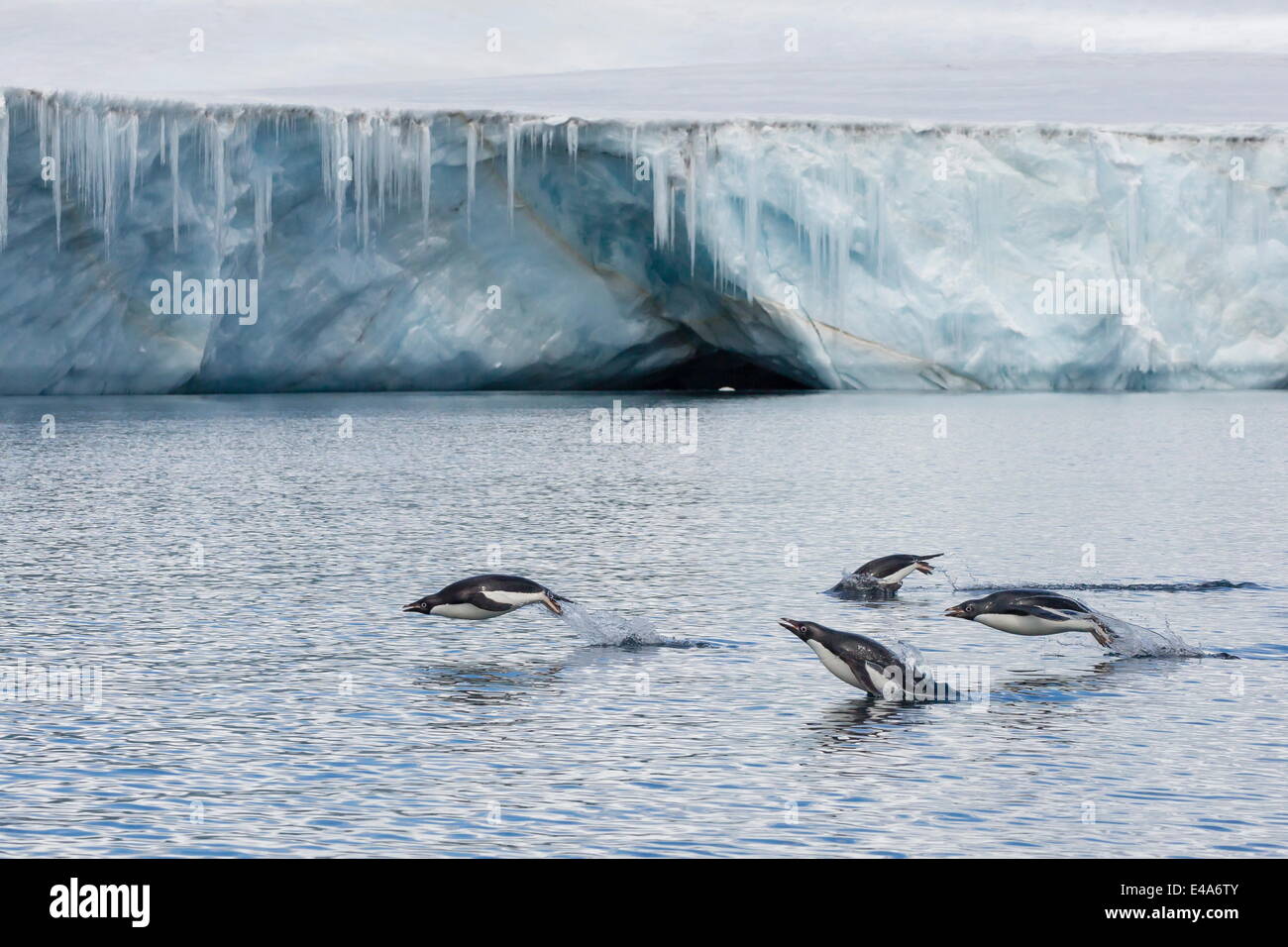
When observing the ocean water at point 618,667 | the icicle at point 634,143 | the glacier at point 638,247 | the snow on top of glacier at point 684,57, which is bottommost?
→ the ocean water at point 618,667

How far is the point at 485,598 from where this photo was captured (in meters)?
11.7

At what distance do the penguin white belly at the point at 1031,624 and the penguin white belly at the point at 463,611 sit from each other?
10.1ft

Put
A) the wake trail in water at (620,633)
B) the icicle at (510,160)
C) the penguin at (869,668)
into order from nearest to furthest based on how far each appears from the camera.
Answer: the penguin at (869,668)
the wake trail in water at (620,633)
the icicle at (510,160)

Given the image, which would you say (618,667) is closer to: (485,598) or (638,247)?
(485,598)

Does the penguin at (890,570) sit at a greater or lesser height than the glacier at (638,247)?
lesser

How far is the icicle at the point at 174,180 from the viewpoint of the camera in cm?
3212

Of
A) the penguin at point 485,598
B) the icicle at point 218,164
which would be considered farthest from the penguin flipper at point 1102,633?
the icicle at point 218,164

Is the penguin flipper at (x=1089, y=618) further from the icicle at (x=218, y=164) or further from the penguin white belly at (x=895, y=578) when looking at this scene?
the icicle at (x=218, y=164)

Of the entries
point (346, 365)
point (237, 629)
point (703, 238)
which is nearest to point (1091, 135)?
point (703, 238)

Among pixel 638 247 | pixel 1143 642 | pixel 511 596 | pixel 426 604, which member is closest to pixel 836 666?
pixel 1143 642

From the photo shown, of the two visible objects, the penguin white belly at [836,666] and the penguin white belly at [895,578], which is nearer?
the penguin white belly at [836,666]

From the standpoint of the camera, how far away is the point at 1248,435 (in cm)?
2864

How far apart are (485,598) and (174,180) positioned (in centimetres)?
2276
